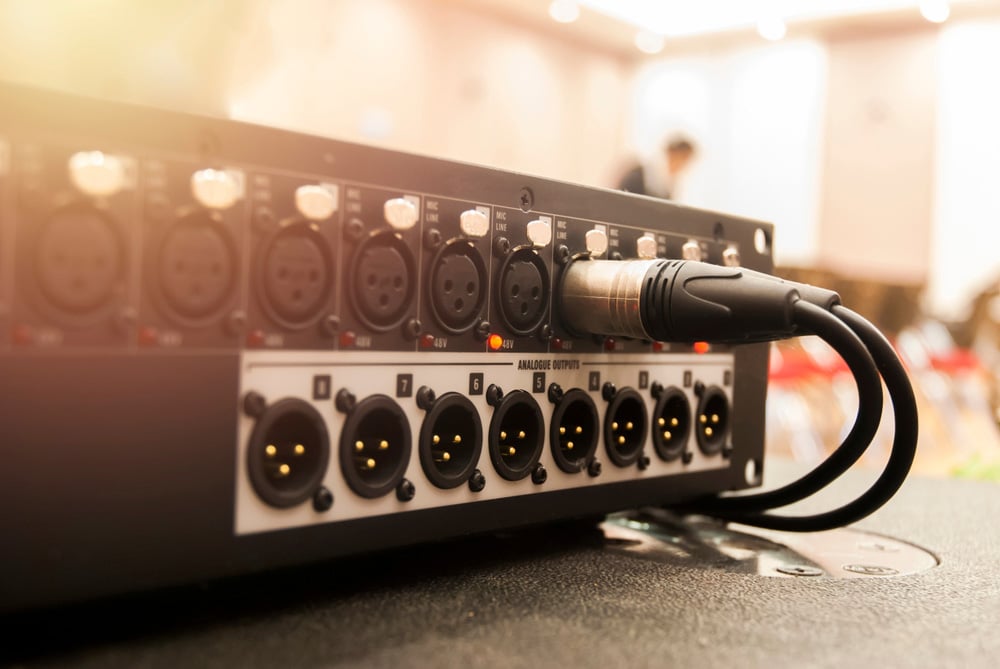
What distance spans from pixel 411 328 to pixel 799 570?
0.34m

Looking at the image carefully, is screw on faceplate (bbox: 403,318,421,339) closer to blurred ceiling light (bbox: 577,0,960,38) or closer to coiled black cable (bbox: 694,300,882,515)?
coiled black cable (bbox: 694,300,882,515)

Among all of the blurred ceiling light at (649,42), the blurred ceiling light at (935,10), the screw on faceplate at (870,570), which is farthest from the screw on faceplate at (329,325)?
the blurred ceiling light at (649,42)

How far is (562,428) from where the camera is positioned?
65 cm

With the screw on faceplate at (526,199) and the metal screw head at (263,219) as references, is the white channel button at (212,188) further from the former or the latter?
the screw on faceplate at (526,199)

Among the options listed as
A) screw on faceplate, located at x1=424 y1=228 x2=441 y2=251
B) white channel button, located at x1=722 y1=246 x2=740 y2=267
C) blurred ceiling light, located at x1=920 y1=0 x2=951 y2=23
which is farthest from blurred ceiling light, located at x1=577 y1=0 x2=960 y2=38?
screw on faceplate, located at x1=424 y1=228 x2=441 y2=251

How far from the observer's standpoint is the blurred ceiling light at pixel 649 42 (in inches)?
241

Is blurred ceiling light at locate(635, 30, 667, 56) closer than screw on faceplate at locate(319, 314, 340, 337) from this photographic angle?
No

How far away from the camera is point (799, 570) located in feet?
2.11

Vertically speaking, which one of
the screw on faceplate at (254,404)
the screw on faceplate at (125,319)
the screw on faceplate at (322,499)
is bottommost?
the screw on faceplate at (322,499)

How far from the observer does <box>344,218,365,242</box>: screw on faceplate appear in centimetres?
49

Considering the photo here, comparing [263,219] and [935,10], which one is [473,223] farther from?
[935,10]

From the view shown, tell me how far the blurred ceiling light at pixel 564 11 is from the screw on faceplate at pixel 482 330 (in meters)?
5.16

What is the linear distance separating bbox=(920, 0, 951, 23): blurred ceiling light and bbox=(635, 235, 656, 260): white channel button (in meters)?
5.49

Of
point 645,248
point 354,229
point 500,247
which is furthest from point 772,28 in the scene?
point 354,229
